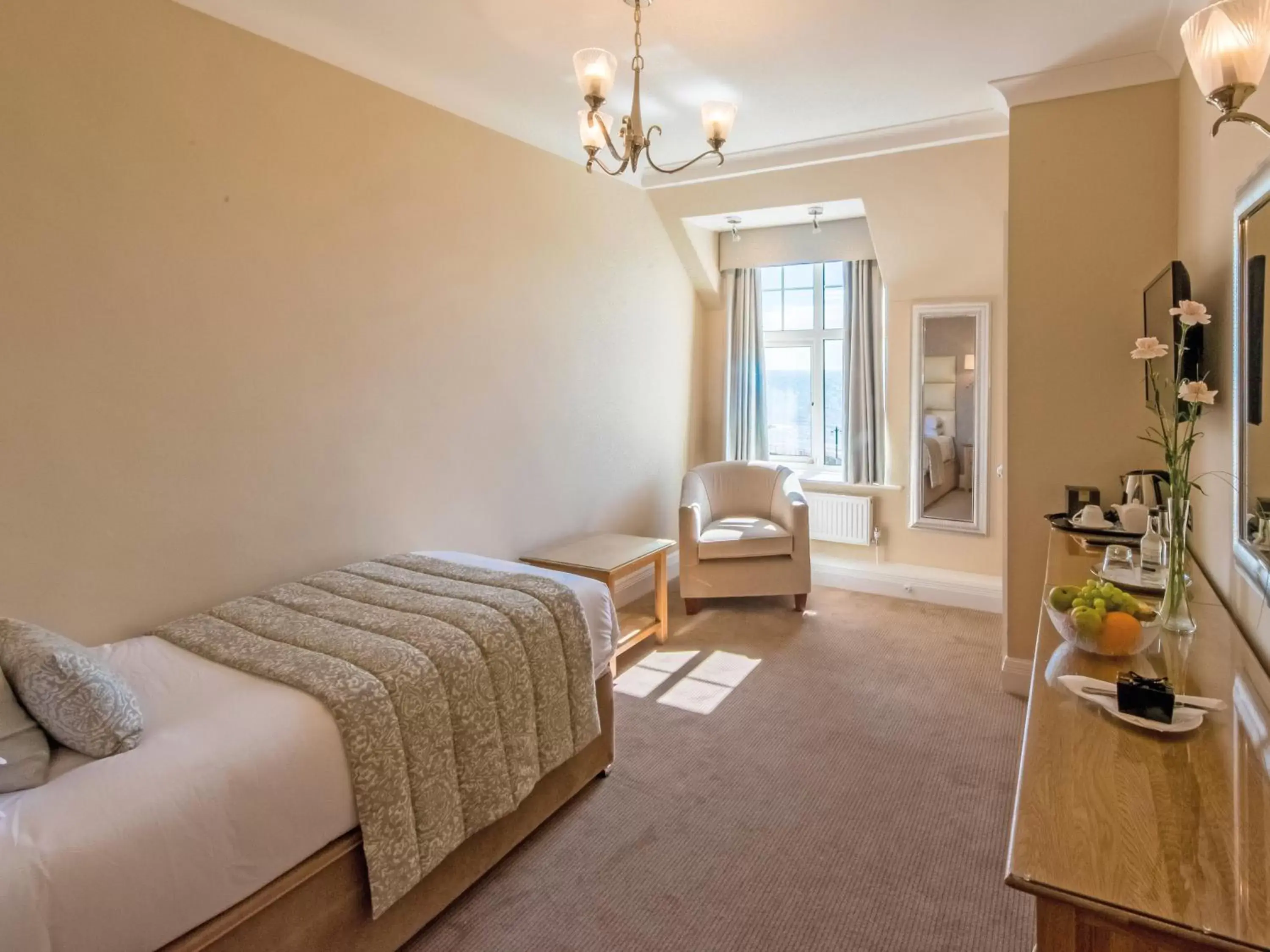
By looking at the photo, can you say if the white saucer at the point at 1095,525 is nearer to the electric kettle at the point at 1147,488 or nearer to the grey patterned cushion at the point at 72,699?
the electric kettle at the point at 1147,488

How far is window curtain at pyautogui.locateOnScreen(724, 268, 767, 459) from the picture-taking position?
5461 millimetres

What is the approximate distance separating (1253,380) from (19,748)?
2.73m

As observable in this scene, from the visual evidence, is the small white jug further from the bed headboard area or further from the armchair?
the bed headboard area

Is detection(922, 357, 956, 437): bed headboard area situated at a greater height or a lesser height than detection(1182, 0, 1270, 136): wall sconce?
lesser

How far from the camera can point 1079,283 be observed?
10.1 ft

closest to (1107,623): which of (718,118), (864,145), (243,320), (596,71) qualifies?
(718,118)

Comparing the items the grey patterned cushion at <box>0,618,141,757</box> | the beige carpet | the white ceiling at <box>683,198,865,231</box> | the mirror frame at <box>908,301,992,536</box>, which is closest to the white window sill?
the mirror frame at <box>908,301,992,536</box>

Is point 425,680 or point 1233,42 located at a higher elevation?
point 1233,42

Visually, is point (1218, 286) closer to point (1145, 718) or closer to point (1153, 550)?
point (1153, 550)

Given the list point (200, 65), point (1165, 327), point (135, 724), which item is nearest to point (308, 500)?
point (135, 724)

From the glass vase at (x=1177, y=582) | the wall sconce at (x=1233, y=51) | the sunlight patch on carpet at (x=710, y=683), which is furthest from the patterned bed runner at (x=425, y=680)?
the wall sconce at (x=1233, y=51)

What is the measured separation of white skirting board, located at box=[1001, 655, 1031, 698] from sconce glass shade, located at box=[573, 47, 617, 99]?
2.90 meters

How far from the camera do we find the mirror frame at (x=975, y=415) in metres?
4.58

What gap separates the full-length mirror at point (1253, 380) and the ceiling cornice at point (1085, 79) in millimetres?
1497
